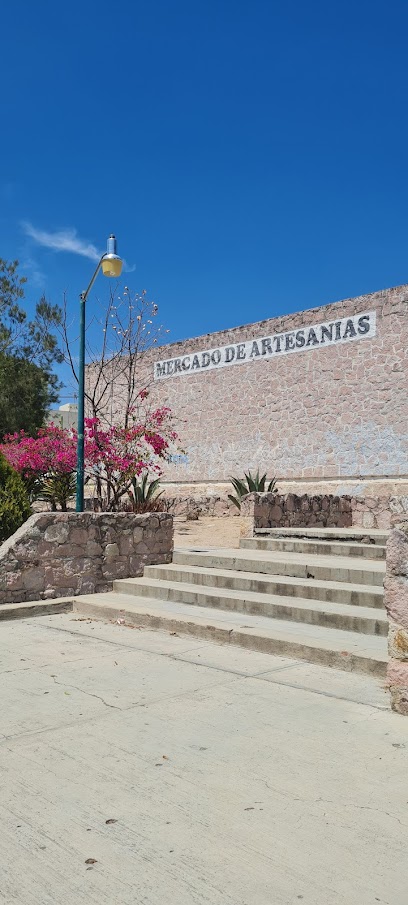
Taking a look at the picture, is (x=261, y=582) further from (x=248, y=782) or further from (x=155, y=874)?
(x=155, y=874)

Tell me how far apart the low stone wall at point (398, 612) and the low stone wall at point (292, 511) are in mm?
7753

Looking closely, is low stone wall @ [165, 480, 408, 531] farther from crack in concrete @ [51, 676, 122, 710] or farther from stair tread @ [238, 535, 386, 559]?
crack in concrete @ [51, 676, 122, 710]

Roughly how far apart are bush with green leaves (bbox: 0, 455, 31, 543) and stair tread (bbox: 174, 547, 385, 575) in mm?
2398

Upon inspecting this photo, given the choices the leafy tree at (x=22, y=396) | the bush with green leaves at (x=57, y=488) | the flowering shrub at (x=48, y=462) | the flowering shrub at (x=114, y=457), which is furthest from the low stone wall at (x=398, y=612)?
the leafy tree at (x=22, y=396)

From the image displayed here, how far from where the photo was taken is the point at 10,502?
9.97m

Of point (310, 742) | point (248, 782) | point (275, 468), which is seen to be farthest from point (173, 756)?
point (275, 468)

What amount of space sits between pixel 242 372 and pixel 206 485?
3.50 metres

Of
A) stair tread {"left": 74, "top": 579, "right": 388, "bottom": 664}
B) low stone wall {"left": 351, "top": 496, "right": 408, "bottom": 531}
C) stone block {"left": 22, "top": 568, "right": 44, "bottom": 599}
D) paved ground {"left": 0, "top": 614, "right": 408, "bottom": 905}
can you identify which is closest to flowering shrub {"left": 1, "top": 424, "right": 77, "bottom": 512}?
low stone wall {"left": 351, "top": 496, "right": 408, "bottom": 531}

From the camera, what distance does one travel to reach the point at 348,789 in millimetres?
3254

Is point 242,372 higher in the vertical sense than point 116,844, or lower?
higher

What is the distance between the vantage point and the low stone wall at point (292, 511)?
12.2 m

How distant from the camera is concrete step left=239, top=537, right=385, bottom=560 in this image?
9.95 metres

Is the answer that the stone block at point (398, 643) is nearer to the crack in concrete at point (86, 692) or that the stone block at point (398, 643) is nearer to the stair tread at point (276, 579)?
the crack in concrete at point (86, 692)

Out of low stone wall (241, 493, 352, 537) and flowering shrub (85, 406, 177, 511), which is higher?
flowering shrub (85, 406, 177, 511)
